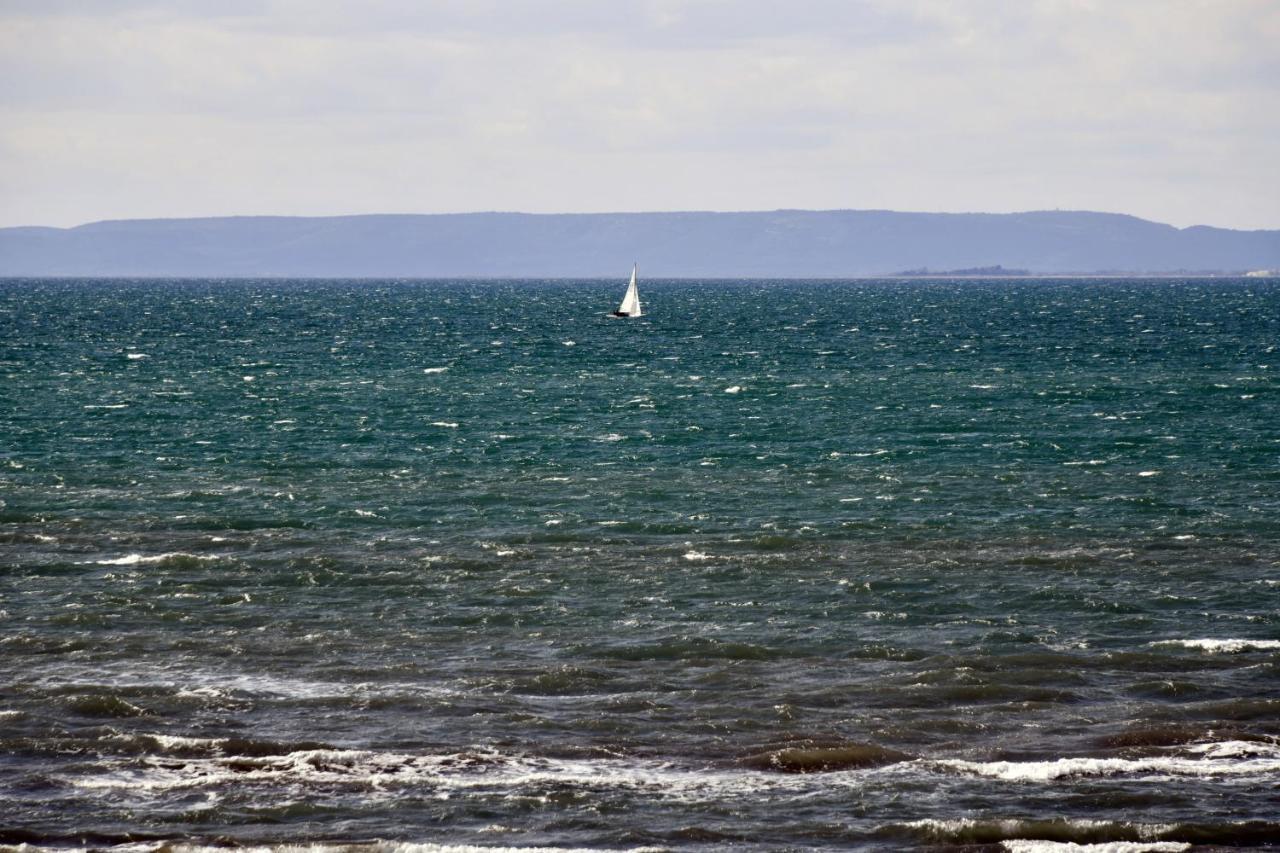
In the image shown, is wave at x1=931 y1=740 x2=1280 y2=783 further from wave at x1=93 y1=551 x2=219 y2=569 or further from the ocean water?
wave at x1=93 y1=551 x2=219 y2=569

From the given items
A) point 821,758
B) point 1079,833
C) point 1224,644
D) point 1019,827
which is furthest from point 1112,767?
point 1224,644

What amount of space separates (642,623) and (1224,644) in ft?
32.8

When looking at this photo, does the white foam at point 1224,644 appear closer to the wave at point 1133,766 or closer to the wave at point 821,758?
the wave at point 1133,766

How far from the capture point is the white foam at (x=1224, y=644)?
88.9 ft

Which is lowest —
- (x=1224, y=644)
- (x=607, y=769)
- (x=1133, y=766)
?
(x=607, y=769)

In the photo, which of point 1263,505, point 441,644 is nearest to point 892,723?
point 441,644

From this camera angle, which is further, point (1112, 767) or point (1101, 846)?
point (1112, 767)

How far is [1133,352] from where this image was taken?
95.8 m

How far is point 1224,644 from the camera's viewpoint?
27.4 m

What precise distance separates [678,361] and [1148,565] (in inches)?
2352

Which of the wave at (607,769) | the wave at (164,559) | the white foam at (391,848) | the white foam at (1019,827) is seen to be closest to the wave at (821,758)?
the wave at (607,769)

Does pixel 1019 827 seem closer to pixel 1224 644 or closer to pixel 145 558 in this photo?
pixel 1224 644

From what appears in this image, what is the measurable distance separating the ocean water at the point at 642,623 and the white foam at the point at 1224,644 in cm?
14

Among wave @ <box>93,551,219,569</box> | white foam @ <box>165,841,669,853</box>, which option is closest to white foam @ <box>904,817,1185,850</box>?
white foam @ <box>165,841,669,853</box>
